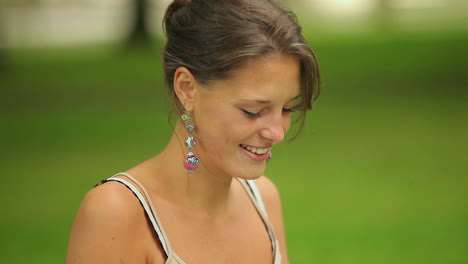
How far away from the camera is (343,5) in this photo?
125ft

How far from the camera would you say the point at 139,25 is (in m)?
19.1

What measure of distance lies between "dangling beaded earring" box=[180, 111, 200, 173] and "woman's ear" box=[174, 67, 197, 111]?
0.04 m

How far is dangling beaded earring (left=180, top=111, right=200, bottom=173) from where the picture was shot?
2.95 metres

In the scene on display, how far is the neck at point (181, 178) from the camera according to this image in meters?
3.02

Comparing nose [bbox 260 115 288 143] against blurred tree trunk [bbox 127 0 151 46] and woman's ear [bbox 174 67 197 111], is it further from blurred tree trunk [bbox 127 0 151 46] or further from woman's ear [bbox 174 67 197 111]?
blurred tree trunk [bbox 127 0 151 46]

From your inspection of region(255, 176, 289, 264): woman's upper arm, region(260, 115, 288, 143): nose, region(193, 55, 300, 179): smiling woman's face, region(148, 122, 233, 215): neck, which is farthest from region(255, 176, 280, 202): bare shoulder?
region(260, 115, 288, 143): nose

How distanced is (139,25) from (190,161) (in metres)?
16.5

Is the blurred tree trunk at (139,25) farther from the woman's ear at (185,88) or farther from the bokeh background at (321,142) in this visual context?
the woman's ear at (185,88)

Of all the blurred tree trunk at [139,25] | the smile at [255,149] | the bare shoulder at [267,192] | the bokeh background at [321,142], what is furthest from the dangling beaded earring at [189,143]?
the blurred tree trunk at [139,25]

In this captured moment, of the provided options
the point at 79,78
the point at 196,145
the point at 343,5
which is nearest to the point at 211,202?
the point at 196,145

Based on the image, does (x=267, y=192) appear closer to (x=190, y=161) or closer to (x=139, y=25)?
(x=190, y=161)

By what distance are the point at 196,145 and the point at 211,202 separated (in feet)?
0.95

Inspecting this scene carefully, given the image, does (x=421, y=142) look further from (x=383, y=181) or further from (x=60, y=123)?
(x=60, y=123)

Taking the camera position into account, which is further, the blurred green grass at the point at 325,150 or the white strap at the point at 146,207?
the blurred green grass at the point at 325,150
